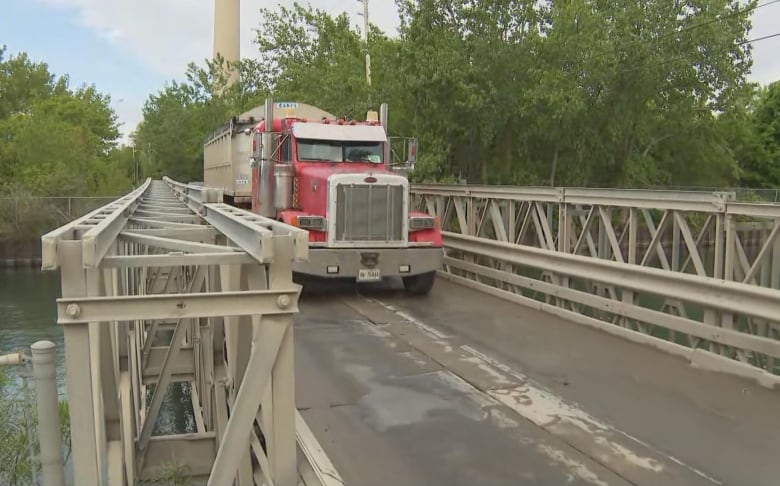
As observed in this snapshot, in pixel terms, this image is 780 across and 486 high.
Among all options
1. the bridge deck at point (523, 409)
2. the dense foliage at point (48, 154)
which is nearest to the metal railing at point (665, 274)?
the bridge deck at point (523, 409)

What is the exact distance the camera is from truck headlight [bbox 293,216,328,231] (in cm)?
1159

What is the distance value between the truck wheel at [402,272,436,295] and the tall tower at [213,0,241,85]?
191ft

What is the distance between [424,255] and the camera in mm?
12055

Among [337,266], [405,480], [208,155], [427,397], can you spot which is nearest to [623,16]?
[208,155]

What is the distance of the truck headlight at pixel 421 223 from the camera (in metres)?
12.2

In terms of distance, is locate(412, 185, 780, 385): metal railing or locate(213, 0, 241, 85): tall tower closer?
locate(412, 185, 780, 385): metal railing

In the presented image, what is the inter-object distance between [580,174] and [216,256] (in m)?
24.5

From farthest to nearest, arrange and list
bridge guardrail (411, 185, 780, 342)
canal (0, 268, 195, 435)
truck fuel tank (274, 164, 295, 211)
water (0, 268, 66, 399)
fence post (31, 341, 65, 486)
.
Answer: water (0, 268, 66, 399)
canal (0, 268, 195, 435)
truck fuel tank (274, 164, 295, 211)
bridge guardrail (411, 185, 780, 342)
fence post (31, 341, 65, 486)

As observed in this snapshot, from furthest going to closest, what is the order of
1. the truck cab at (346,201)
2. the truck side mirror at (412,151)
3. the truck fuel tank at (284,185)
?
the truck side mirror at (412,151) → the truck fuel tank at (284,185) → the truck cab at (346,201)

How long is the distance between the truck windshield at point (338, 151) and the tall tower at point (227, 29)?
184 feet

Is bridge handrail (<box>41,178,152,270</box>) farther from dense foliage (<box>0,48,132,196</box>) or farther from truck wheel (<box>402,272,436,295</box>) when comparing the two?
dense foliage (<box>0,48,132,196</box>)

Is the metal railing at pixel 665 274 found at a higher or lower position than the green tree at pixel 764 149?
lower

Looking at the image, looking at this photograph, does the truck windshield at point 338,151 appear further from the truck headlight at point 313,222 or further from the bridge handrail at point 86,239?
the bridge handrail at point 86,239

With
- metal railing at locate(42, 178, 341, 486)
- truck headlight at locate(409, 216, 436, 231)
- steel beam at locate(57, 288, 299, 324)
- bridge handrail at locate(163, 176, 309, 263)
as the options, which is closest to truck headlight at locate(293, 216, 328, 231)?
truck headlight at locate(409, 216, 436, 231)
